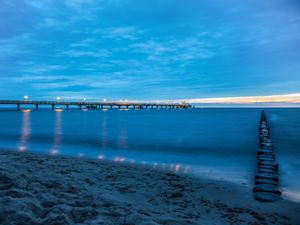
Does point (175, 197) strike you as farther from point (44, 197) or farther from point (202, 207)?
point (44, 197)

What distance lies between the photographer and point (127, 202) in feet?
17.1

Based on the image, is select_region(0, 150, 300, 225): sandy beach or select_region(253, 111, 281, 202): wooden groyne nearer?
select_region(0, 150, 300, 225): sandy beach

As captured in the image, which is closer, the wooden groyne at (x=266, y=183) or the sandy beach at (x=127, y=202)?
the sandy beach at (x=127, y=202)

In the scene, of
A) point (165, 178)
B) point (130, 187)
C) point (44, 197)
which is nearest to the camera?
point (44, 197)

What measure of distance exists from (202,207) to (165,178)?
2.59 metres

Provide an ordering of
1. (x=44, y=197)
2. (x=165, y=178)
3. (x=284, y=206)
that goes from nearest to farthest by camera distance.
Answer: (x=44, y=197)
(x=284, y=206)
(x=165, y=178)

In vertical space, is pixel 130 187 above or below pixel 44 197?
below

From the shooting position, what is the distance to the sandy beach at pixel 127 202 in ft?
13.0

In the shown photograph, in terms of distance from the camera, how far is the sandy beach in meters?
3.97

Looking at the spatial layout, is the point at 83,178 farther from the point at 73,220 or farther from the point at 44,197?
the point at 73,220

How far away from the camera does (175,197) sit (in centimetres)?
606

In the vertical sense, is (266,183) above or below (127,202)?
below

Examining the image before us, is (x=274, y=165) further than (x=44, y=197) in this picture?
Yes

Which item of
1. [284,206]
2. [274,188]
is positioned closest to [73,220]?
[284,206]
